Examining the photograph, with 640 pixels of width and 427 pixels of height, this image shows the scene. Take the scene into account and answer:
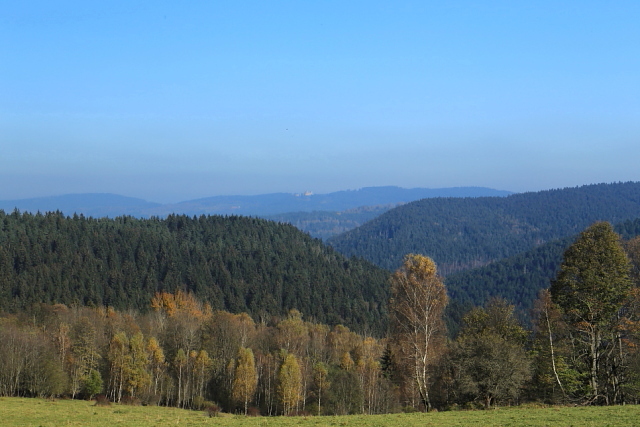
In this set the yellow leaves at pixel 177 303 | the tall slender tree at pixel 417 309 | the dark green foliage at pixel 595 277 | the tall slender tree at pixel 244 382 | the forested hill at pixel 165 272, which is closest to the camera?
the dark green foliage at pixel 595 277

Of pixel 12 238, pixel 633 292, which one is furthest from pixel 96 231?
pixel 633 292

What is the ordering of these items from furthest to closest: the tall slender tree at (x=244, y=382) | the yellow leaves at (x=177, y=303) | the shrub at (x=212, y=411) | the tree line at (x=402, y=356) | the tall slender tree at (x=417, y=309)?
the yellow leaves at (x=177, y=303), the tall slender tree at (x=244, y=382), the shrub at (x=212, y=411), the tall slender tree at (x=417, y=309), the tree line at (x=402, y=356)

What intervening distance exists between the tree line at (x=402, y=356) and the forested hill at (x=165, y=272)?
2543 cm

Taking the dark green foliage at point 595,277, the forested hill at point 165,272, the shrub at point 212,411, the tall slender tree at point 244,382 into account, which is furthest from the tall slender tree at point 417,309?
the forested hill at point 165,272

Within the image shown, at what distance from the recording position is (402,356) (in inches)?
1502

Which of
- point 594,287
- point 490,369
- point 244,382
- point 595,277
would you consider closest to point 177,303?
point 244,382

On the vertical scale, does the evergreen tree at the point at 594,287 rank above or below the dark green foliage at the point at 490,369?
above

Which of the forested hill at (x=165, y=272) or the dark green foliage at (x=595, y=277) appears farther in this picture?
the forested hill at (x=165, y=272)

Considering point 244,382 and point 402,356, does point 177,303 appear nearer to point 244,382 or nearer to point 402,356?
point 244,382

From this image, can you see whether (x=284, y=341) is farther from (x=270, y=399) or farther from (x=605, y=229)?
(x=605, y=229)

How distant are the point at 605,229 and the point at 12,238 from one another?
148 meters

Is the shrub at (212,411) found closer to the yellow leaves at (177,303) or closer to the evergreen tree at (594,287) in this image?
the evergreen tree at (594,287)

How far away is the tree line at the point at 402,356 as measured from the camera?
34.7 m

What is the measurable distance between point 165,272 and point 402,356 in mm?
132763
